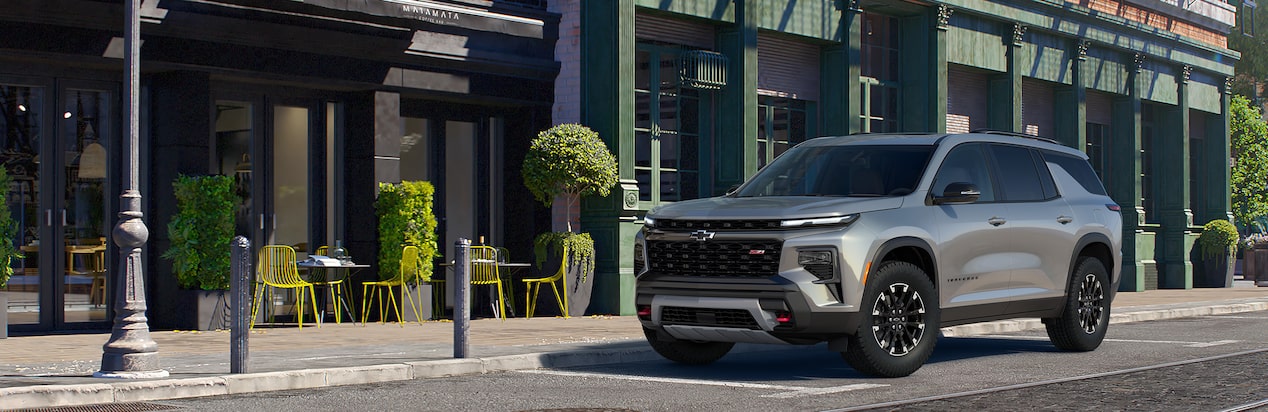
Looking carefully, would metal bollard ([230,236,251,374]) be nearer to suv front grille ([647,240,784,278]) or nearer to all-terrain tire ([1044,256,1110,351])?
suv front grille ([647,240,784,278])

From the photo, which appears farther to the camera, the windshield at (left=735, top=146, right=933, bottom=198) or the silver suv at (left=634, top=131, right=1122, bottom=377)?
the windshield at (left=735, top=146, right=933, bottom=198)

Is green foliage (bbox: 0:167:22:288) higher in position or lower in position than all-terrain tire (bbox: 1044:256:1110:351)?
higher

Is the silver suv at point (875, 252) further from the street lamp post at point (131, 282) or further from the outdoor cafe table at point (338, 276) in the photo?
the outdoor cafe table at point (338, 276)

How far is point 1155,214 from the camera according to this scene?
33.0m

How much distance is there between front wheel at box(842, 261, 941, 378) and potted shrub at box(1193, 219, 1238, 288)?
79.8 feet

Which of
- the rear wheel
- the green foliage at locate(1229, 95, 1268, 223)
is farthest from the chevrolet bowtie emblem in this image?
the green foliage at locate(1229, 95, 1268, 223)

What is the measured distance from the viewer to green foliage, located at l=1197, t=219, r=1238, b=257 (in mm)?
32500

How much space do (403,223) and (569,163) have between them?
2.32 metres

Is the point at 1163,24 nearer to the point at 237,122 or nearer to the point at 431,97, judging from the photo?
the point at 431,97

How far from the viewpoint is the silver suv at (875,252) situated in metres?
10.1

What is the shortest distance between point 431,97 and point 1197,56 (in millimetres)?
22131

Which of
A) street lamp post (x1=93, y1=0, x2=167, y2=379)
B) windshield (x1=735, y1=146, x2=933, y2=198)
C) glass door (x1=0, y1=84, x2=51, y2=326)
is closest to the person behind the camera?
street lamp post (x1=93, y1=0, x2=167, y2=379)

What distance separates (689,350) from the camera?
11.6m

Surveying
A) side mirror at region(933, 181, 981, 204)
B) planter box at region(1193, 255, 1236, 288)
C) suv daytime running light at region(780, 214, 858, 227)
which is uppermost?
side mirror at region(933, 181, 981, 204)
